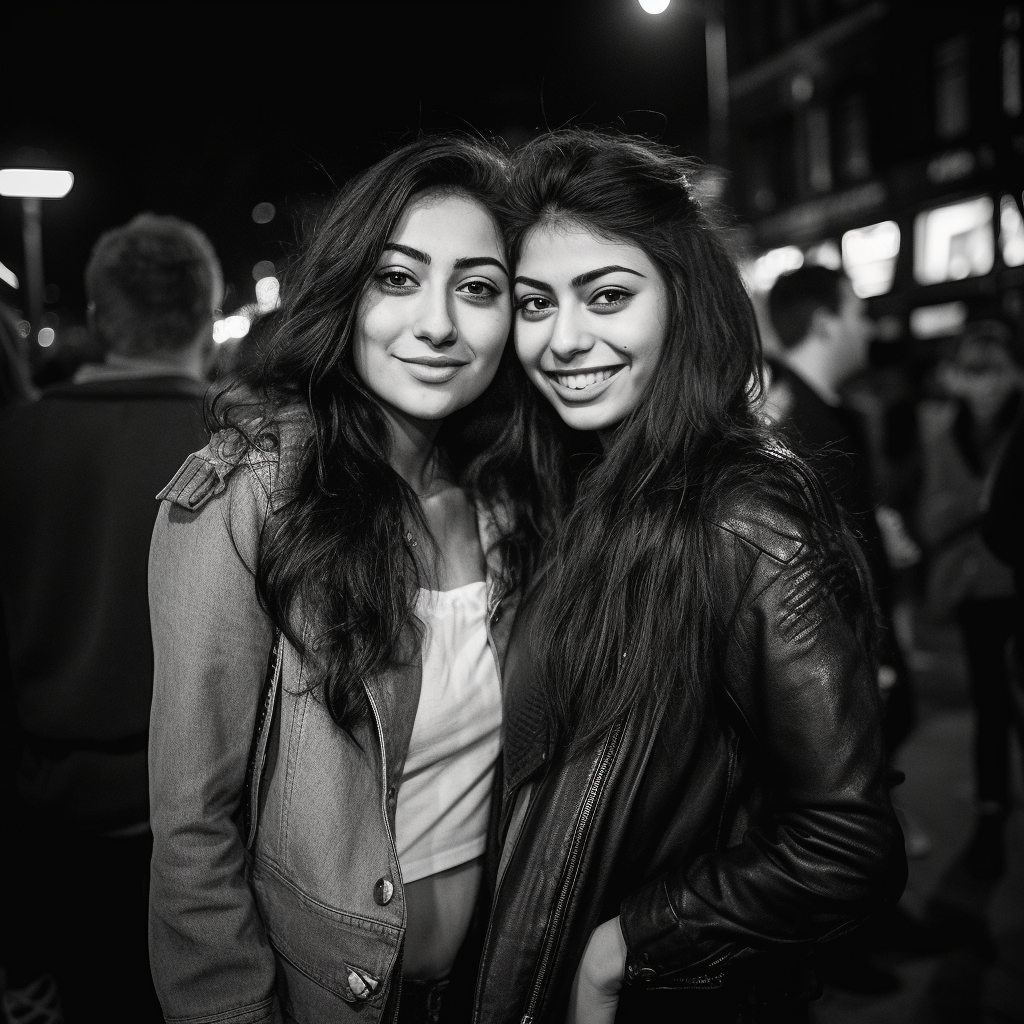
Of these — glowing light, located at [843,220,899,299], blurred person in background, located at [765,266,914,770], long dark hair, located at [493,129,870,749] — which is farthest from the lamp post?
long dark hair, located at [493,129,870,749]

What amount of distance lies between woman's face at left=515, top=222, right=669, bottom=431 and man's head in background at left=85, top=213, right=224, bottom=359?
1.37 meters

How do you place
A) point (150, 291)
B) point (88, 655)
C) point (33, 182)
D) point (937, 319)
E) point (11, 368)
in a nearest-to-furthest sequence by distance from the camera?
point (88, 655), point (150, 291), point (11, 368), point (33, 182), point (937, 319)

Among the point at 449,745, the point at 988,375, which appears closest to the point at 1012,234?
the point at 988,375

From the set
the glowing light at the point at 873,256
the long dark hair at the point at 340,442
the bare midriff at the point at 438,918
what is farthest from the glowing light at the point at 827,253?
the bare midriff at the point at 438,918

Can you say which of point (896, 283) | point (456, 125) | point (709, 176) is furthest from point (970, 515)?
point (896, 283)

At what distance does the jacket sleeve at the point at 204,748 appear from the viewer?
1464mm

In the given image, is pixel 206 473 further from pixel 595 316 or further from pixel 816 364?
pixel 816 364

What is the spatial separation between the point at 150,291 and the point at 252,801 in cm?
181

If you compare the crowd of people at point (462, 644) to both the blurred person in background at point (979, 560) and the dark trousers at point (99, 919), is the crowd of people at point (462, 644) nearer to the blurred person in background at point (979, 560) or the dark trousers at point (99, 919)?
the dark trousers at point (99, 919)

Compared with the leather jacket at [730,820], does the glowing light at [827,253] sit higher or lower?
higher

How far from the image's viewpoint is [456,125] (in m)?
2.16

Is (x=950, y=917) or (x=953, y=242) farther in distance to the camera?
(x=953, y=242)

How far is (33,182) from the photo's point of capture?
6652 mm

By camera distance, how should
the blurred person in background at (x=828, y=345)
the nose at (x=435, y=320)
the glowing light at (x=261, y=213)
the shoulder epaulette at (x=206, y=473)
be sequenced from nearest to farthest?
the shoulder epaulette at (x=206, y=473) < the nose at (x=435, y=320) < the blurred person in background at (x=828, y=345) < the glowing light at (x=261, y=213)
